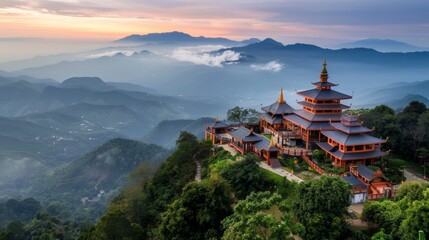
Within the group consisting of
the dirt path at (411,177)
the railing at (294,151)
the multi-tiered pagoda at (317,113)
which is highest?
the multi-tiered pagoda at (317,113)

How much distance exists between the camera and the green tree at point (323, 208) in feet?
78.2

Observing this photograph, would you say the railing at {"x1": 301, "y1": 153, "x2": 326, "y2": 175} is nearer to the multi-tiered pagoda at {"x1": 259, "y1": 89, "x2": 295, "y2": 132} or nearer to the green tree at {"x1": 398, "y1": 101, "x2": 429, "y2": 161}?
the multi-tiered pagoda at {"x1": 259, "y1": 89, "x2": 295, "y2": 132}

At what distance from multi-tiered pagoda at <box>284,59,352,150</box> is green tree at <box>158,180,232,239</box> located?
52.8 feet

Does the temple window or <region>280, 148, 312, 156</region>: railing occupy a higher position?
the temple window

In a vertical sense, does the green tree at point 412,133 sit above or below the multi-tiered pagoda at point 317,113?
below

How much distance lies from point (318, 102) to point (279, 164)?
31.2 ft

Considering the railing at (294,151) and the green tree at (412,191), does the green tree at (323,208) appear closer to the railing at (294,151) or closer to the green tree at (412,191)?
the green tree at (412,191)

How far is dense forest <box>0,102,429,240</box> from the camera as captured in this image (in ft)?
73.6

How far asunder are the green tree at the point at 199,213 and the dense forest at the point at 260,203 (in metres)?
0.07

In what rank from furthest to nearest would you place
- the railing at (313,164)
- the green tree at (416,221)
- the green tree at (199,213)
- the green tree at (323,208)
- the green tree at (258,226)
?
the railing at (313,164) → the green tree at (199,213) → the green tree at (323,208) → the green tree at (416,221) → the green tree at (258,226)

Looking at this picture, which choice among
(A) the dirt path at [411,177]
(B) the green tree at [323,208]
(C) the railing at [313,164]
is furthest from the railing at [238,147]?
(B) the green tree at [323,208]

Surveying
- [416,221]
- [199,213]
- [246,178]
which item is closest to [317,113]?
[246,178]

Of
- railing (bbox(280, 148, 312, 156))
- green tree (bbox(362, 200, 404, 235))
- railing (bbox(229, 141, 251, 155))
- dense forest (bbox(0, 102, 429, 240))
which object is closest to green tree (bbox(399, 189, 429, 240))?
dense forest (bbox(0, 102, 429, 240))

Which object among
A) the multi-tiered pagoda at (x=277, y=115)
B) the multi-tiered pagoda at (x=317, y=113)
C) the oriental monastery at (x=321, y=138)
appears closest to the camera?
the oriental monastery at (x=321, y=138)
